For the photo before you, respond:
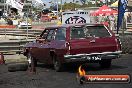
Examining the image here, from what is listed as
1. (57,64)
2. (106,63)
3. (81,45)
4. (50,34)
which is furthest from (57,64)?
(106,63)

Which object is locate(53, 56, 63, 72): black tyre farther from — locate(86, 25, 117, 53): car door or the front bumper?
locate(86, 25, 117, 53): car door

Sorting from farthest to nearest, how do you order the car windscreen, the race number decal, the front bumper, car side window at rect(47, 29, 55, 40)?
the race number decal, car side window at rect(47, 29, 55, 40), the car windscreen, the front bumper

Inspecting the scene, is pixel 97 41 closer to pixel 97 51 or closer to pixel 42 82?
pixel 97 51

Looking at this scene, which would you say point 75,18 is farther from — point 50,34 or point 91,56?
Result: point 91,56

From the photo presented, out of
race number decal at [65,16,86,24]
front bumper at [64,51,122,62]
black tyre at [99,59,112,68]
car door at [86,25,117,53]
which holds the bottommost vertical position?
black tyre at [99,59,112,68]

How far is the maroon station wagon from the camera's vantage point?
551 inches

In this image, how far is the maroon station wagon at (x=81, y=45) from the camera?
1398 cm

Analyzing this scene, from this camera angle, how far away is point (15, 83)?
39.0 ft

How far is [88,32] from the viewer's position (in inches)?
571

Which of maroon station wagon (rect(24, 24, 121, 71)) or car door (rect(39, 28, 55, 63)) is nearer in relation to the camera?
maroon station wagon (rect(24, 24, 121, 71))

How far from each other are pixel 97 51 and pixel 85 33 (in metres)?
0.73

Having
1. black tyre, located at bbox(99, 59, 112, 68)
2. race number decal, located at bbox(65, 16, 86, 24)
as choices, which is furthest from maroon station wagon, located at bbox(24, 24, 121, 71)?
race number decal, located at bbox(65, 16, 86, 24)

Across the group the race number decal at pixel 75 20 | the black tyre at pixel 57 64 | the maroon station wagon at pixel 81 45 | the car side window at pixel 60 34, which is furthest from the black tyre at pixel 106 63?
the race number decal at pixel 75 20

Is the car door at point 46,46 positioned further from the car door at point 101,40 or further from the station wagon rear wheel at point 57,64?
the car door at point 101,40
